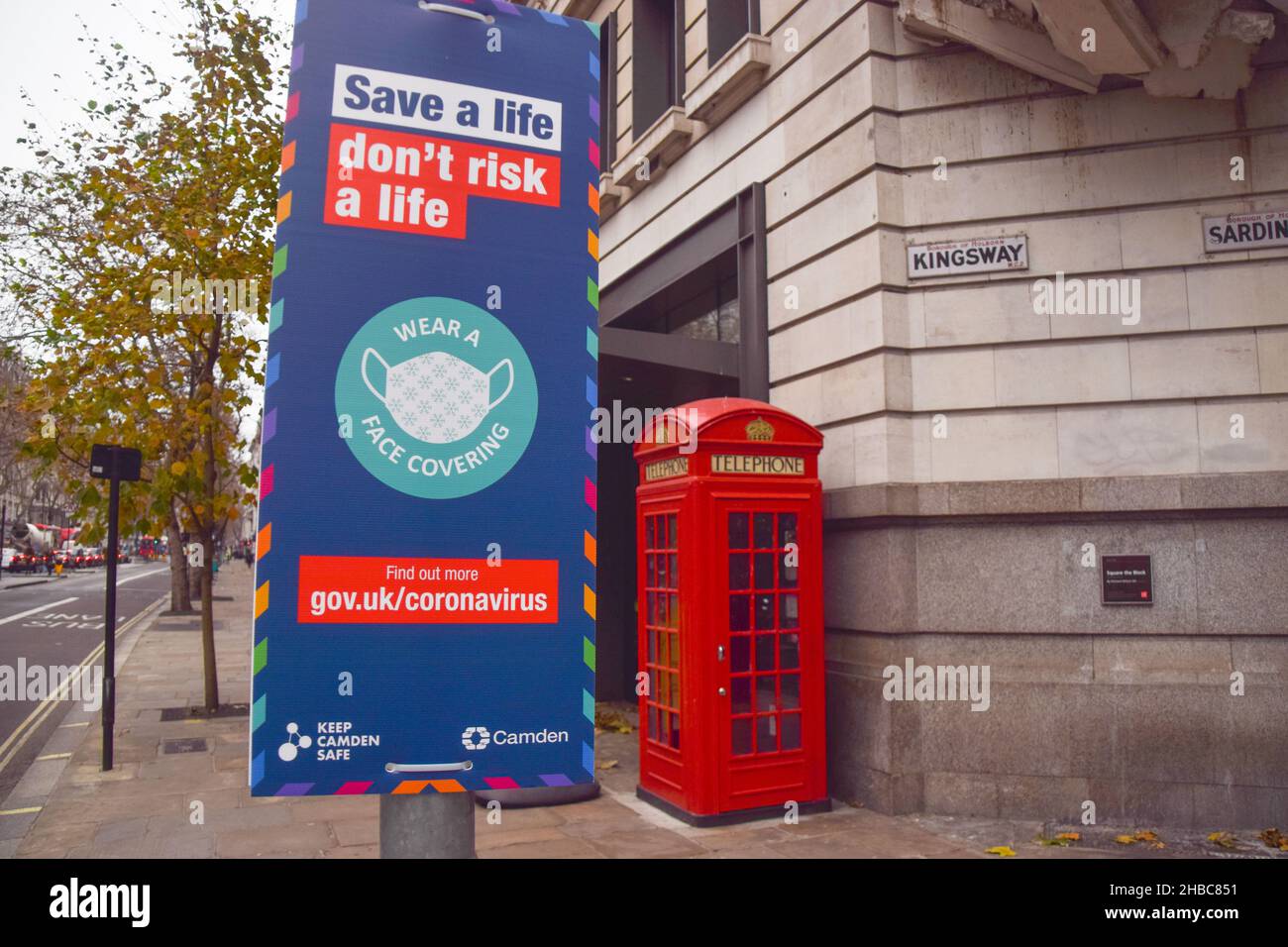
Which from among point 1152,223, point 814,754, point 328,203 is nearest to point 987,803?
point 814,754

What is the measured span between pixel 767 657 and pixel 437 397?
17.4 feet

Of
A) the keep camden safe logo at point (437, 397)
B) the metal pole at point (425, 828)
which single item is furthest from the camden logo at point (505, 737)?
the keep camden safe logo at point (437, 397)

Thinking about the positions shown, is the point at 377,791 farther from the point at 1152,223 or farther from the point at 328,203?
the point at 1152,223

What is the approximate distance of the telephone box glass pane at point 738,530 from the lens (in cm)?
719

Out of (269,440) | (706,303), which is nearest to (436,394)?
(269,440)

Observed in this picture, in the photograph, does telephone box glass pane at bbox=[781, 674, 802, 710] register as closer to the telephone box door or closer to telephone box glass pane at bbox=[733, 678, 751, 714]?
the telephone box door

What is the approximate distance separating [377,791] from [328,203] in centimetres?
149

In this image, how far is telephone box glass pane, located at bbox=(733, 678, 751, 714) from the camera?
714 centimetres

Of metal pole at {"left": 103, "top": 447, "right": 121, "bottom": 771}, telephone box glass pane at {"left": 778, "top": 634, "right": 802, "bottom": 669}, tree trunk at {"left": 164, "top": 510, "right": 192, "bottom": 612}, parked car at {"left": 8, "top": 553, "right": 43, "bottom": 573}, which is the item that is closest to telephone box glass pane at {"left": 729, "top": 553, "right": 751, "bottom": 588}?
telephone box glass pane at {"left": 778, "top": 634, "right": 802, "bottom": 669}

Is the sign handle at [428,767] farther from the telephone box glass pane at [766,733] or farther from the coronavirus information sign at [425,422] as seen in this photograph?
the telephone box glass pane at [766,733]

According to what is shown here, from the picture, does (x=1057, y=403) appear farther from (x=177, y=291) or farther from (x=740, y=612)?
(x=177, y=291)

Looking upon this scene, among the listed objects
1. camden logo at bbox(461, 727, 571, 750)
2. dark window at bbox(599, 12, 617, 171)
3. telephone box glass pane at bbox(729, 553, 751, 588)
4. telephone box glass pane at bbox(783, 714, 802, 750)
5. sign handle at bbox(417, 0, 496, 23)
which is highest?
dark window at bbox(599, 12, 617, 171)

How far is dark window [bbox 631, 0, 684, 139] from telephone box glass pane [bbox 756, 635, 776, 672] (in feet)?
26.1

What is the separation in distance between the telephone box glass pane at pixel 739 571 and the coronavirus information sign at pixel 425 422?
4717mm
